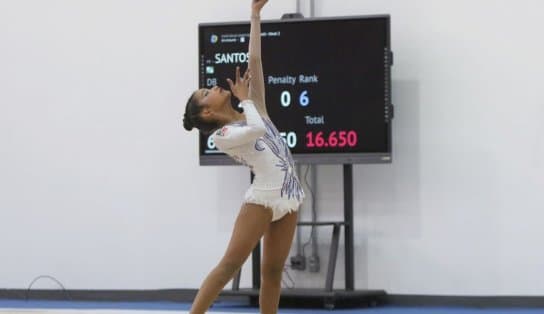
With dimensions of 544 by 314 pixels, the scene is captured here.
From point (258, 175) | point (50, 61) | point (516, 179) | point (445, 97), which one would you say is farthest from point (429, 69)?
point (50, 61)

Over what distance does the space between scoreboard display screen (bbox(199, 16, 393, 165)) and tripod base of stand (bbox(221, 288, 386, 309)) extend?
805mm

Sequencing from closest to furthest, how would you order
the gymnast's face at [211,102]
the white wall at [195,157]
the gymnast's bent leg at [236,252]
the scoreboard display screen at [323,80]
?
the gymnast's bent leg at [236,252]
the gymnast's face at [211,102]
the scoreboard display screen at [323,80]
the white wall at [195,157]

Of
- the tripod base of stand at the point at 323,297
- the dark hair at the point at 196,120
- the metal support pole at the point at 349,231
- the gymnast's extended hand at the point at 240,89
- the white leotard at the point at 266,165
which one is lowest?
the tripod base of stand at the point at 323,297

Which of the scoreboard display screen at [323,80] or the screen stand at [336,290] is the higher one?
the scoreboard display screen at [323,80]

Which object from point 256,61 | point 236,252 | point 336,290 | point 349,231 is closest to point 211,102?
point 256,61

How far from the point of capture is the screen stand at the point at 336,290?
5.57 meters

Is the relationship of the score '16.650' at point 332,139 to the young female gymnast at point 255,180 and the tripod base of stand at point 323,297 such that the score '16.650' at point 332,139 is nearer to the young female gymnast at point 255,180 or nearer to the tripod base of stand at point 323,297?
the tripod base of stand at point 323,297

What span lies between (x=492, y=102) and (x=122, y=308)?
2657 mm

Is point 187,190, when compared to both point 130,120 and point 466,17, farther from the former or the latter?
point 466,17

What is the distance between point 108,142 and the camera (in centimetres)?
634

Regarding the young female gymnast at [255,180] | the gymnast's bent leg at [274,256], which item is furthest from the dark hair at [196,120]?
the gymnast's bent leg at [274,256]

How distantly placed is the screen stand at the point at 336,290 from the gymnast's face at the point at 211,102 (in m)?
1.77

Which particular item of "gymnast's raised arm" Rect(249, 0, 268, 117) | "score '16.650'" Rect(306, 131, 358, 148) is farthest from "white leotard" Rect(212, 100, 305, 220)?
"score '16.650'" Rect(306, 131, 358, 148)

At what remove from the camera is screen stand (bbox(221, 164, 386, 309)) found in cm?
557
